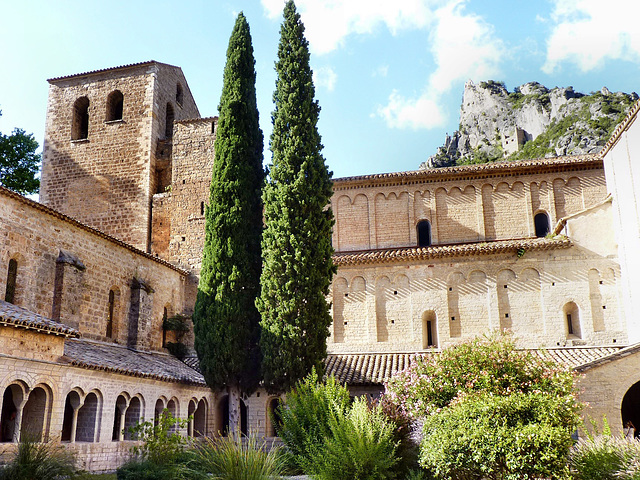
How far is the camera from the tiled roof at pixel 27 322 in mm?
12609

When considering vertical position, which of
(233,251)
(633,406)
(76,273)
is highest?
(233,251)

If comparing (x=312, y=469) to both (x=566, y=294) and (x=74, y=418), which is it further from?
(x=566, y=294)

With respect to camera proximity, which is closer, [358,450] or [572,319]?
[358,450]

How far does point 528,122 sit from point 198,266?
205 ft

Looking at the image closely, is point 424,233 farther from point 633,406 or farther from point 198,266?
point 633,406

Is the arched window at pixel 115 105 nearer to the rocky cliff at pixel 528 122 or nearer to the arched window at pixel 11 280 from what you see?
the arched window at pixel 11 280

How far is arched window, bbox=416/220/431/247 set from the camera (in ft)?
87.6

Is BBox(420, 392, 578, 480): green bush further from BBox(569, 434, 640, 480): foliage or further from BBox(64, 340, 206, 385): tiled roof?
BBox(64, 340, 206, 385): tiled roof

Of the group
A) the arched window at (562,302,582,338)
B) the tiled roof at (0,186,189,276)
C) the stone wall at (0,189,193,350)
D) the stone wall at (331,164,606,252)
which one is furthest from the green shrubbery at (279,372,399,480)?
the stone wall at (331,164,606,252)

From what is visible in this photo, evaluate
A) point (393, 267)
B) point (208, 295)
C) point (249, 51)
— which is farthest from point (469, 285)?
point (249, 51)

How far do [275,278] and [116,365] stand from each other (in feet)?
17.4

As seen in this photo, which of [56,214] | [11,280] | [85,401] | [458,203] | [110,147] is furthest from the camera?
[110,147]

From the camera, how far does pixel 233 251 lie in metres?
19.6

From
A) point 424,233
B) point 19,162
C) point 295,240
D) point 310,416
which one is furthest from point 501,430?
point 19,162
